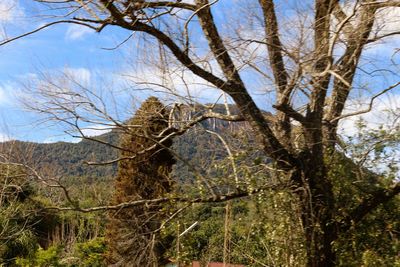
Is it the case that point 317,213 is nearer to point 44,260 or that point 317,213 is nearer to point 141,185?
point 141,185

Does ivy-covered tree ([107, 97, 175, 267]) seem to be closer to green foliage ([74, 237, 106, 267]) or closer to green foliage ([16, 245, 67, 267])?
green foliage ([16, 245, 67, 267])

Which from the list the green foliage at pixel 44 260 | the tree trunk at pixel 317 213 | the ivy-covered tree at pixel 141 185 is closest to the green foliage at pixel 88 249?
the green foliage at pixel 44 260

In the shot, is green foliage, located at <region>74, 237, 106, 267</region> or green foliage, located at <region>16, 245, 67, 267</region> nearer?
green foliage, located at <region>16, 245, 67, 267</region>

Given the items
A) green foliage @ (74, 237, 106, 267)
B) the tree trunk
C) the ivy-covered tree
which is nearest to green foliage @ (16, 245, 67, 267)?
green foliage @ (74, 237, 106, 267)

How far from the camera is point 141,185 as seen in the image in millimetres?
9141

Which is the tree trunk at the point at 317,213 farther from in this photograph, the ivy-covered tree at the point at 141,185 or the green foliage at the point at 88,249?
the green foliage at the point at 88,249

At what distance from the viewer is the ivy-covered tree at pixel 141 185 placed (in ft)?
20.0

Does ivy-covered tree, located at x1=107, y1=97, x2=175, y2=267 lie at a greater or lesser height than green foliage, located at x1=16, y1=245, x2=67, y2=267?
greater

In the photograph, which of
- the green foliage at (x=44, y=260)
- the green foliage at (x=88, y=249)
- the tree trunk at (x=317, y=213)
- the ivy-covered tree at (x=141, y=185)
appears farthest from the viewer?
the green foliage at (x=88, y=249)

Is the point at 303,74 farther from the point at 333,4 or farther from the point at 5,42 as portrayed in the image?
the point at 5,42

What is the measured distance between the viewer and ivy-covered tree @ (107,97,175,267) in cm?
611

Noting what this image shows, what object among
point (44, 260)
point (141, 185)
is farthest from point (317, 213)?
point (44, 260)

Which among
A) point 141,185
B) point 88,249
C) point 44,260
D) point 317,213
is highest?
point 141,185

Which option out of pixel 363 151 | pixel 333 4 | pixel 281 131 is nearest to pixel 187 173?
pixel 281 131
